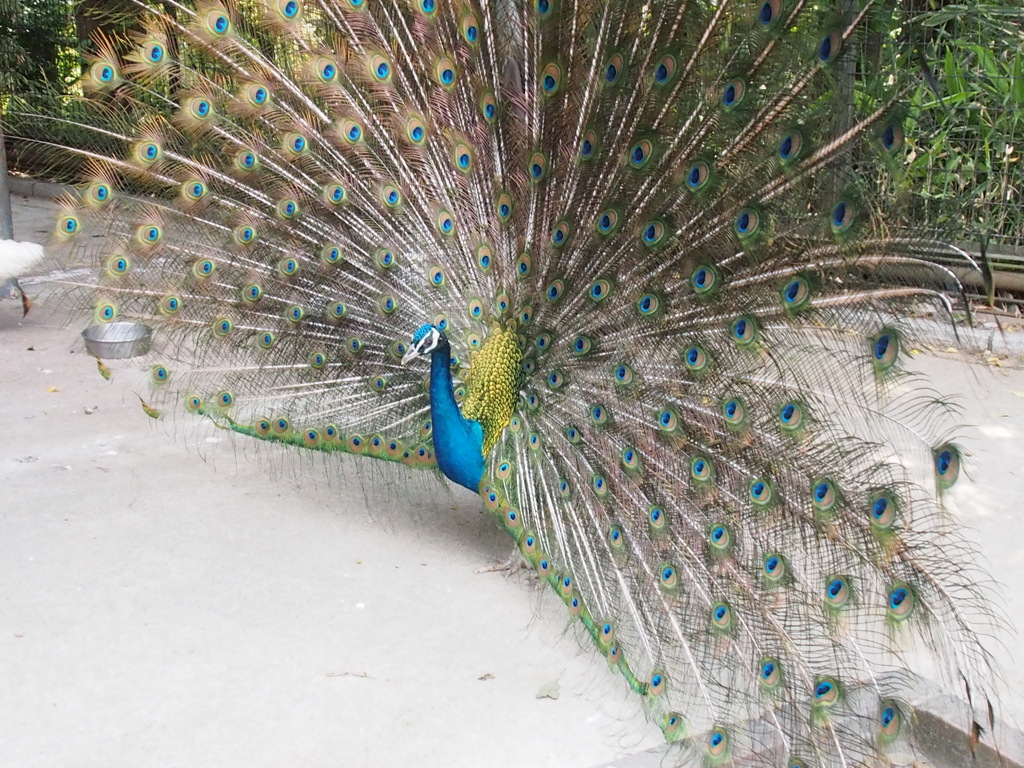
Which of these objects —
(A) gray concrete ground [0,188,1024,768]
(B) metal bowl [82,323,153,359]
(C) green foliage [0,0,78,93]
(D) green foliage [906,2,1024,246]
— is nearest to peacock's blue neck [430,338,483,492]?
(A) gray concrete ground [0,188,1024,768]

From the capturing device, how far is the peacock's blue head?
3.35 meters

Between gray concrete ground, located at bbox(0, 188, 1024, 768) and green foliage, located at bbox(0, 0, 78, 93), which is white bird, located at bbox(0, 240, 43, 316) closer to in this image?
gray concrete ground, located at bbox(0, 188, 1024, 768)

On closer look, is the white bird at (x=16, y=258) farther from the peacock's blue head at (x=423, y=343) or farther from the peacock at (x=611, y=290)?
the peacock's blue head at (x=423, y=343)

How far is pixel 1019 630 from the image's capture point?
11.1ft

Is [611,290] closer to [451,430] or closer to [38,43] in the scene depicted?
[451,430]

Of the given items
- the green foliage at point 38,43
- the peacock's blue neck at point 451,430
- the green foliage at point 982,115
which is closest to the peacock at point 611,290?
the peacock's blue neck at point 451,430

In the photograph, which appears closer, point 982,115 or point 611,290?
point 611,290

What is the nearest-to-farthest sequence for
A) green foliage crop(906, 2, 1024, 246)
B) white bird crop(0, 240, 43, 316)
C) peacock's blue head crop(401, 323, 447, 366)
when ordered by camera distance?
peacock's blue head crop(401, 323, 447, 366), white bird crop(0, 240, 43, 316), green foliage crop(906, 2, 1024, 246)

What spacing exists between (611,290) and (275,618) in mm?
1553

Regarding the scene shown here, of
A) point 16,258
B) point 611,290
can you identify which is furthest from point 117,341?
point 611,290

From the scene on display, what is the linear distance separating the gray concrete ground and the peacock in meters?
0.33

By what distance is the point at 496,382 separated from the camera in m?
3.46

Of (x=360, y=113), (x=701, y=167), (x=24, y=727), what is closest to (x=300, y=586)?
(x=24, y=727)

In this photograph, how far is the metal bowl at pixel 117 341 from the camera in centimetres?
571
